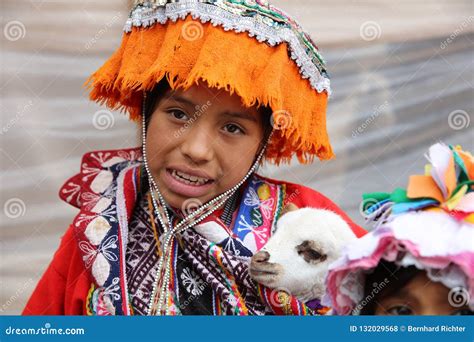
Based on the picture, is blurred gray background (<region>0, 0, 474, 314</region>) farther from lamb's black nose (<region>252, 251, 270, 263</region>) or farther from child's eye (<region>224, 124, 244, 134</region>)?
lamb's black nose (<region>252, 251, 270, 263</region>)

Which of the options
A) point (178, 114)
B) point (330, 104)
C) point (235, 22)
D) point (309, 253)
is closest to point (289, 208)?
point (309, 253)

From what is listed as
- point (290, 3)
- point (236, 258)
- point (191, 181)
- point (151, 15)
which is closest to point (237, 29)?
point (151, 15)

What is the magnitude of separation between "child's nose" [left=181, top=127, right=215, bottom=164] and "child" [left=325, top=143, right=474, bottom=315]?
1.49 ft

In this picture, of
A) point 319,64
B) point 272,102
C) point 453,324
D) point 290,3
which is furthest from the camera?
point 290,3

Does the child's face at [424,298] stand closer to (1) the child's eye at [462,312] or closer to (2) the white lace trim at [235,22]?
(1) the child's eye at [462,312]

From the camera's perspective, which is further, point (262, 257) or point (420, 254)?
point (262, 257)

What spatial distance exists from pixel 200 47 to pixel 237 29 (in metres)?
0.10

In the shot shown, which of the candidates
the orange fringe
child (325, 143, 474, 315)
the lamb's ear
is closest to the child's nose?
the orange fringe

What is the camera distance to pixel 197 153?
1.77 m

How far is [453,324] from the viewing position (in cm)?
140

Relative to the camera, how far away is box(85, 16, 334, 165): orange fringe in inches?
69.9

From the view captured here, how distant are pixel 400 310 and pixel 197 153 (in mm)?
599

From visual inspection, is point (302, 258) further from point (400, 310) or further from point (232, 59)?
point (232, 59)

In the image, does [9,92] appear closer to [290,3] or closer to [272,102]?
[290,3]
